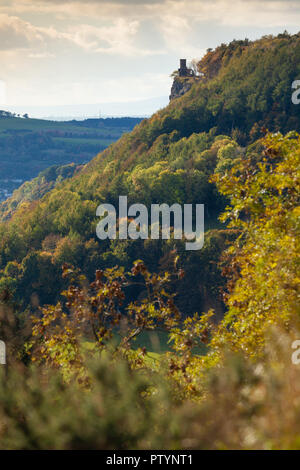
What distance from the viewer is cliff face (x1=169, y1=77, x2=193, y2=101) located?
321 feet

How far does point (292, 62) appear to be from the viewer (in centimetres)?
7625

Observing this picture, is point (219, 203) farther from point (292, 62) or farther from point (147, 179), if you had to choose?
point (292, 62)

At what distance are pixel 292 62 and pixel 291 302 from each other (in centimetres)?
7213

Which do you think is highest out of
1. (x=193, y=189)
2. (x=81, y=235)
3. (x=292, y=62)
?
(x=292, y=62)

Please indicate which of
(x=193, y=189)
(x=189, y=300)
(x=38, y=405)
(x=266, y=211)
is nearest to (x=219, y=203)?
(x=193, y=189)

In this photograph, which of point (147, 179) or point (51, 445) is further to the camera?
point (147, 179)

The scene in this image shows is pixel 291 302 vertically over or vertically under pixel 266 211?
under

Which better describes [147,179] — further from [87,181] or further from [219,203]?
[87,181]

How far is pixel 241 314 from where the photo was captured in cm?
1268

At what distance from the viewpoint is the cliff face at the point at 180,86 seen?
97.7m

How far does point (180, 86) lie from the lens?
100 meters
